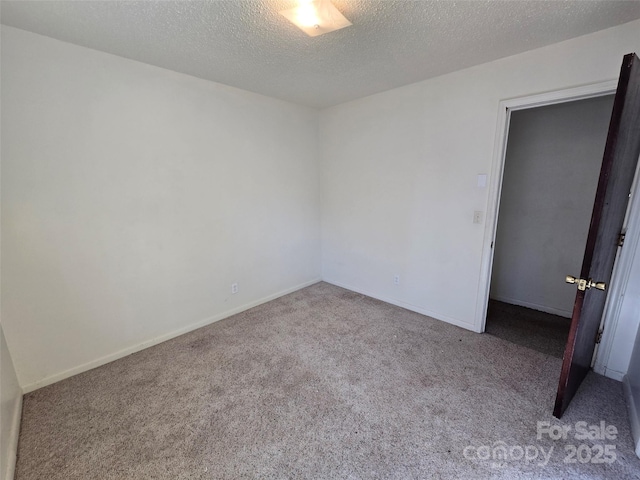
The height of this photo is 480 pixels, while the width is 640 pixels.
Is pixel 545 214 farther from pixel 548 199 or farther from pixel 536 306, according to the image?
pixel 536 306

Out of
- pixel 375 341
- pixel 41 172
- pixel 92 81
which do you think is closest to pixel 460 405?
pixel 375 341

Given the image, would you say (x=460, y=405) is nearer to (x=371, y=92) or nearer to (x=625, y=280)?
(x=625, y=280)

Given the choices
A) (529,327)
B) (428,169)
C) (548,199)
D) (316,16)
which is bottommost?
(529,327)

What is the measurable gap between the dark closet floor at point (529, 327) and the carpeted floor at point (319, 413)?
17 cm

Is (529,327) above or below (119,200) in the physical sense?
below

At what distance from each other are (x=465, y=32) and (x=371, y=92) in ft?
4.28

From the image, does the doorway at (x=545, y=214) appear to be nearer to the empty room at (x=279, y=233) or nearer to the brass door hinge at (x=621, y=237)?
the empty room at (x=279, y=233)

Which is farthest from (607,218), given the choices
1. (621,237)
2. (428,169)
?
(428,169)

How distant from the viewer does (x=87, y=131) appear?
2.10 meters

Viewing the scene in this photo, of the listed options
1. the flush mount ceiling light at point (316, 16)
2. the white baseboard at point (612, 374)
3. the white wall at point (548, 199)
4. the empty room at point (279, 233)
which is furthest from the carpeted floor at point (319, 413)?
the flush mount ceiling light at point (316, 16)

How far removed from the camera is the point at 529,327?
2.88m

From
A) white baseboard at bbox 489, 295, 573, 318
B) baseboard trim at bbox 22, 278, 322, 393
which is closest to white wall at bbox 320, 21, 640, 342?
white baseboard at bbox 489, 295, 573, 318

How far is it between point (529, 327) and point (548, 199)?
1431 millimetres

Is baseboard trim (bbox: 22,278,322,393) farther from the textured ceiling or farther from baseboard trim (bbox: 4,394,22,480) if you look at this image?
the textured ceiling
